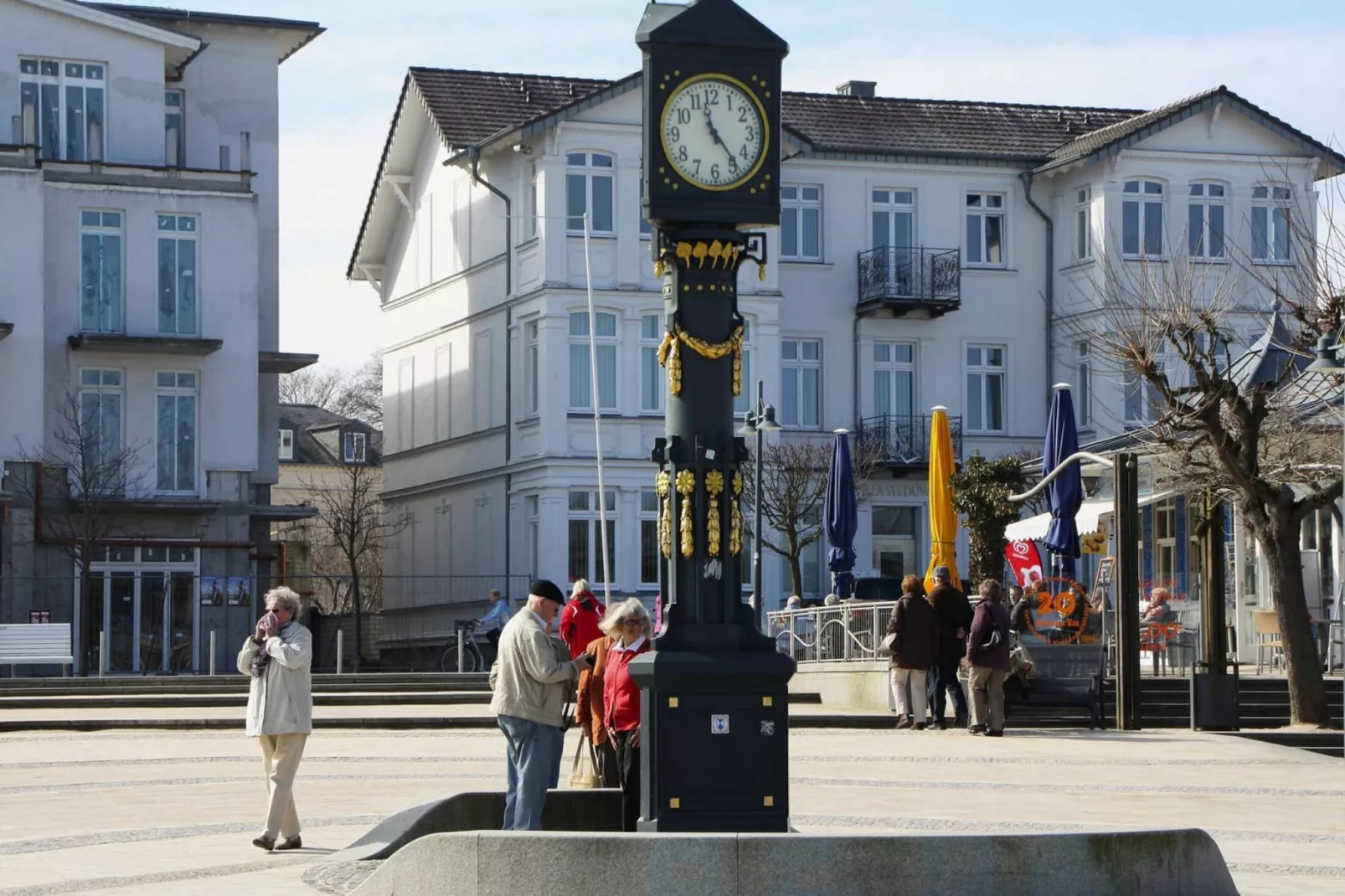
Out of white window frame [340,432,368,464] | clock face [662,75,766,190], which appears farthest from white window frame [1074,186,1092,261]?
white window frame [340,432,368,464]

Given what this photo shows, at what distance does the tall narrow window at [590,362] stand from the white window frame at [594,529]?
1795 mm

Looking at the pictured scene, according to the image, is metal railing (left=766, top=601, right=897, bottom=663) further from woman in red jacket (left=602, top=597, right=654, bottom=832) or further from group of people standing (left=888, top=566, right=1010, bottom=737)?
woman in red jacket (left=602, top=597, right=654, bottom=832)

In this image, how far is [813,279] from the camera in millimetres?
50375

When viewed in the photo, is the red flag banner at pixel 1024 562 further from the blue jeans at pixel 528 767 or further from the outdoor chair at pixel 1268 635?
the blue jeans at pixel 528 767

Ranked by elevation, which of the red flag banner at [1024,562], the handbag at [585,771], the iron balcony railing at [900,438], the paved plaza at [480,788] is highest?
the iron balcony railing at [900,438]

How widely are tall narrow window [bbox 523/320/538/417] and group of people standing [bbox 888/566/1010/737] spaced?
22345mm

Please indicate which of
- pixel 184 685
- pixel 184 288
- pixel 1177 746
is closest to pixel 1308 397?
pixel 1177 746

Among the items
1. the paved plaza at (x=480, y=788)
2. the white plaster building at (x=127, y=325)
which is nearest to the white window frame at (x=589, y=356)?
the white plaster building at (x=127, y=325)

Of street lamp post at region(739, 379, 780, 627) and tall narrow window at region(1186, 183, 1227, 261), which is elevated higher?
tall narrow window at region(1186, 183, 1227, 261)

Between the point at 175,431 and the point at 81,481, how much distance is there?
3673 millimetres

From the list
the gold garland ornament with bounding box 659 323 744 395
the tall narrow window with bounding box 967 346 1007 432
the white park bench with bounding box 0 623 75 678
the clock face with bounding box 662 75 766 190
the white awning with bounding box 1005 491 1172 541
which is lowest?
the white park bench with bounding box 0 623 75 678

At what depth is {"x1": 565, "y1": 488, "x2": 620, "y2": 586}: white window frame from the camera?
4684cm

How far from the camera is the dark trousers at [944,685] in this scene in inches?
1009

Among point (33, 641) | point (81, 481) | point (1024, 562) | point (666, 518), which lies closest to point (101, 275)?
point (81, 481)
